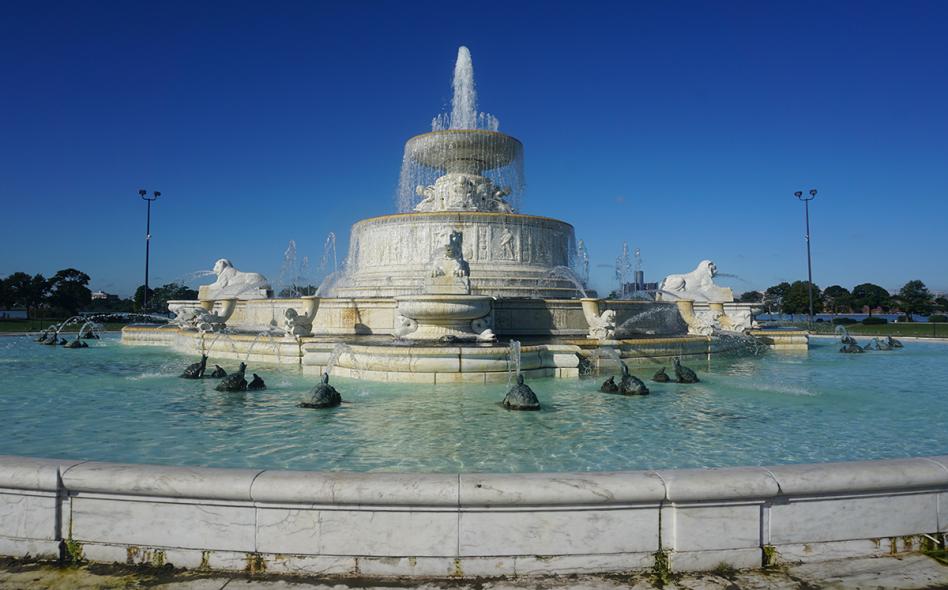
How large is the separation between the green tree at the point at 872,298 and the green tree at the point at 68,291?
10025cm

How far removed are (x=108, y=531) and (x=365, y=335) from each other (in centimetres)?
1275

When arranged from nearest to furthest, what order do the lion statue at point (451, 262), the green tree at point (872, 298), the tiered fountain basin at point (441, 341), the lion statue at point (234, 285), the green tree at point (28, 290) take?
the tiered fountain basin at point (441, 341)
the lion statue at point (451, 262)
the lion statue at point (234, 285)
the green tree at point (28, 290)
the green tree at point (872, 298)

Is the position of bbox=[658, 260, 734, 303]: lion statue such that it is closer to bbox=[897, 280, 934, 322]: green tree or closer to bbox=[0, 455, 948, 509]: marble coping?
bbox=[0, 455, 948, 509]: marble coping

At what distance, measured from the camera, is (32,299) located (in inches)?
2234

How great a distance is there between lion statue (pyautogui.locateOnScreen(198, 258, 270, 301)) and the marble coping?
21702 millimetres

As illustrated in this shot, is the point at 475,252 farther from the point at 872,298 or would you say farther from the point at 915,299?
the point at 872,298

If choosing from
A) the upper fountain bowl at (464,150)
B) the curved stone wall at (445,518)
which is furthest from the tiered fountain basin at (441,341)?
the upper fountain bowl at (464,150)

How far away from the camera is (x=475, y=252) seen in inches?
846

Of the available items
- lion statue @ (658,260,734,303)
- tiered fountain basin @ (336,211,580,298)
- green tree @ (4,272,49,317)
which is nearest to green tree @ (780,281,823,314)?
lion statue @ (658,260,734,303)

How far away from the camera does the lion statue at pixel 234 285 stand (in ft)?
79.5

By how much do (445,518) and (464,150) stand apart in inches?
906

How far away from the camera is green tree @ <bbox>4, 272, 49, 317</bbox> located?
55594 mm

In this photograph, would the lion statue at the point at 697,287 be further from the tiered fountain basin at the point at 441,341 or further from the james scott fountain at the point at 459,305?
the tiered fountain basin at the point at 441,341

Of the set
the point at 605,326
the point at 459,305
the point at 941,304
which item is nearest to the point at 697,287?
the point at 605,326
